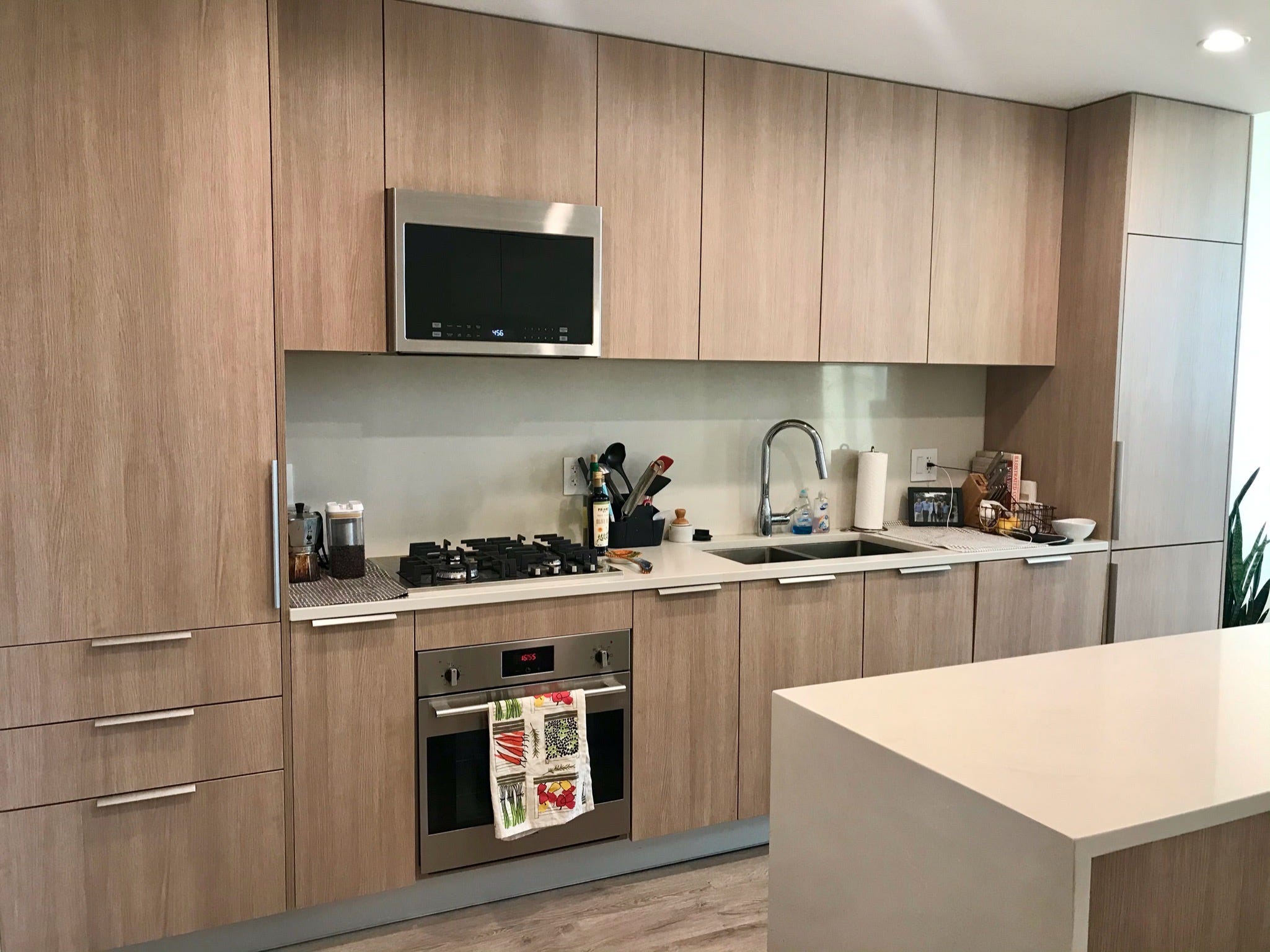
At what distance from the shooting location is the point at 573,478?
3299 millimetres

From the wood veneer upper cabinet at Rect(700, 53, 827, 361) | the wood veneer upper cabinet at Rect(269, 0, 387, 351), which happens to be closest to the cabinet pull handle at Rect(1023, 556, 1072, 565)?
the wood veneer upper cabinet at Rect(700, 53, 827, 361)

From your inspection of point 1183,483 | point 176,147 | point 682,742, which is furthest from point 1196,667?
point 176,147

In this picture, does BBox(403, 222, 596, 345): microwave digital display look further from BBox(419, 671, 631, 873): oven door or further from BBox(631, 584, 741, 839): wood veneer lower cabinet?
BBox(419, 671, 631, 873): oven door

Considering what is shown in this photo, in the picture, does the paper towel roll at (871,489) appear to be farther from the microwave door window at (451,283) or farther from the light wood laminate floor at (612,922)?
the microwave door window at (451,283)

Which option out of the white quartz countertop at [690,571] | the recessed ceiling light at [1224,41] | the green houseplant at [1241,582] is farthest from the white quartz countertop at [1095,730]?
the green houseplant at [1241,582]

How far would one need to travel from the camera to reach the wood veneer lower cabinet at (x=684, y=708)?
113 inches

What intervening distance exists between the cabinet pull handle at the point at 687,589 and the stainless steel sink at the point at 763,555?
0.55m

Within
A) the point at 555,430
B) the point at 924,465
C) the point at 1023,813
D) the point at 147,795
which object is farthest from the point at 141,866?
the point at 924,465

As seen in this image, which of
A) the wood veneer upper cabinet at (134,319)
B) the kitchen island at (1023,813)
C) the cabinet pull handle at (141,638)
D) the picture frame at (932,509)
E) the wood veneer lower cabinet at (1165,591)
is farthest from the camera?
the picture frame at (932,509)

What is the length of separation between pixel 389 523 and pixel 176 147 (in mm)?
1232

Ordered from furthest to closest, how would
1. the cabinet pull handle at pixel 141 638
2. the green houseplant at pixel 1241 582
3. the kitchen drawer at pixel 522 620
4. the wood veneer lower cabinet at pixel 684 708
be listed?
the green houseplant at pixel 1241 582 → the wood veneer lower cabinet at pixel 684 708 → the kitchen drawer at pixel 522 620 → the cabinet pull handle at pixel 141 638

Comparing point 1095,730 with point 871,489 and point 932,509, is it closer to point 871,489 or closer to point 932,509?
point 871,489

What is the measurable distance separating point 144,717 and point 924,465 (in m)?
2.88

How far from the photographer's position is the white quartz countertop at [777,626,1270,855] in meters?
Result: 1.24
